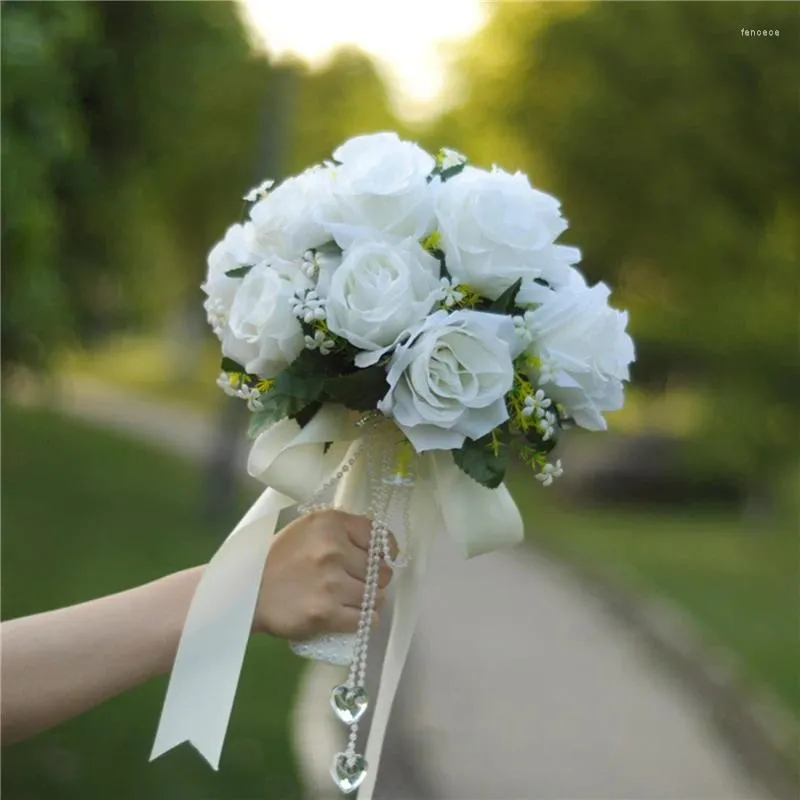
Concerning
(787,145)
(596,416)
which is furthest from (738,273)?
(596,416)

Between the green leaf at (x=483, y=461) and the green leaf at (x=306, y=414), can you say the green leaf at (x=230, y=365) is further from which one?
the green leaf at (x=483, y=461)

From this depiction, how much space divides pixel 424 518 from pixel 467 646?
5.46 meters

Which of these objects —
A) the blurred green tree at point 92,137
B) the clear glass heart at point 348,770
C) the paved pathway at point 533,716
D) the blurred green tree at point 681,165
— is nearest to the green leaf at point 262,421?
the clear glass heart at point 348,770

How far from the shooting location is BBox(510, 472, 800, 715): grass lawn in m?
7.12

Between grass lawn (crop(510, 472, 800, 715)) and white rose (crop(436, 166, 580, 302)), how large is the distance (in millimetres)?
5128

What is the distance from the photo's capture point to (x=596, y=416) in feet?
6.05

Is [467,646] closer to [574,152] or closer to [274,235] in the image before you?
[274,235]

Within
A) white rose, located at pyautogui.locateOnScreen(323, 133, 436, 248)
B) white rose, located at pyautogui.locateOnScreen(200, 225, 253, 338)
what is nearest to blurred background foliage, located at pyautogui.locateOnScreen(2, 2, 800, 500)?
white rose, located at pyautogui.locateOnScreen(200, 225, 253, 338)

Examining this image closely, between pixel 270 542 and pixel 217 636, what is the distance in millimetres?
195

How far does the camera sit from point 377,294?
1695 mm

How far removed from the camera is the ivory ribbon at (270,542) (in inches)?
73.7

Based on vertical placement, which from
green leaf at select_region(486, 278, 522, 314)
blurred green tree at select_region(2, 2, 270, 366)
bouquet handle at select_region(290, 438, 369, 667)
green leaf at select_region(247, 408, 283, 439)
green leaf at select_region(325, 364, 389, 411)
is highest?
blurred green tree at select_region(2, 2, 270, 366)

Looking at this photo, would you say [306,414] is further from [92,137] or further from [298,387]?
[92,137]

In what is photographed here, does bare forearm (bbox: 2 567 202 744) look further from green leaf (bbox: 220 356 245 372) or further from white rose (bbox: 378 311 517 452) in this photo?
white rose (bbox: 378 311 517 452)
